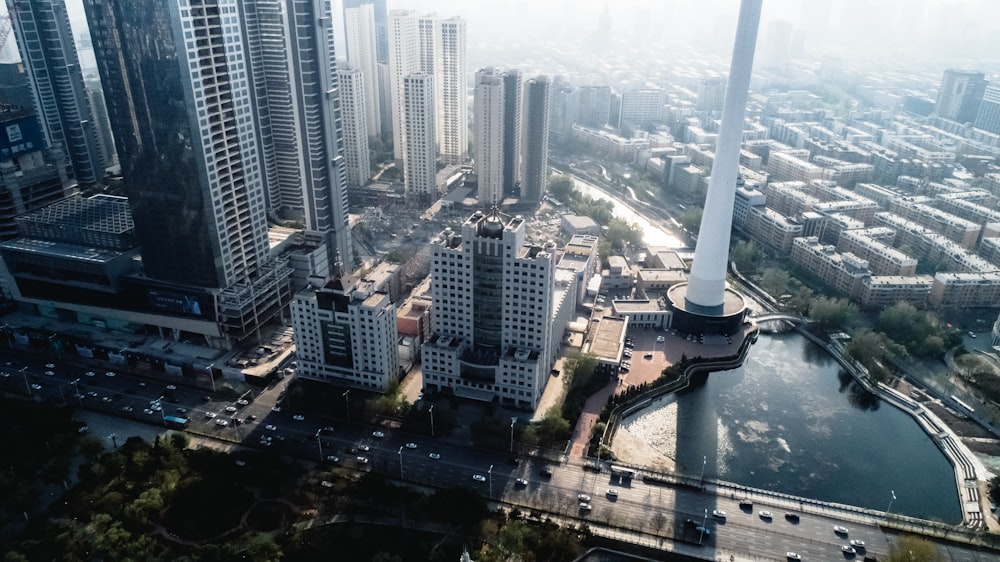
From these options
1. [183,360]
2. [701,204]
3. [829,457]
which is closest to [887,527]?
[829,457]

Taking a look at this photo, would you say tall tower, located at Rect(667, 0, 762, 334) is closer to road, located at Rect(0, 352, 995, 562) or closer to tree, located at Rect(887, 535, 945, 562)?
road, located at Rect(0, 352, 995, 562)

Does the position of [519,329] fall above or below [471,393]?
above

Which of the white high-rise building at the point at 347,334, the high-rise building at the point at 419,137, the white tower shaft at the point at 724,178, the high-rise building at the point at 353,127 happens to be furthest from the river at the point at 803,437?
the high-rise building at the point at 353,127

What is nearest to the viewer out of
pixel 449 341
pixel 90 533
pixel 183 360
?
pixel 90 533

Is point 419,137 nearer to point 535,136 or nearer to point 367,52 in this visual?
point 535,136

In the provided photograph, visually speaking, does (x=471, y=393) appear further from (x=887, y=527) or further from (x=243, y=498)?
(x=887, y=527)

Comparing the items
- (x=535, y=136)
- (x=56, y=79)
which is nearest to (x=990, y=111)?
(x=535, y=136)
